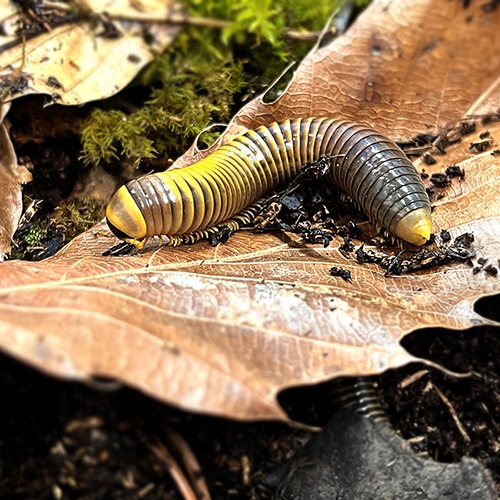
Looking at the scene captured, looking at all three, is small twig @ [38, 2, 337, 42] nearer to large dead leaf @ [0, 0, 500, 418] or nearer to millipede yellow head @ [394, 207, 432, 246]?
large dead leaf @ [0, 0, 500, 418]

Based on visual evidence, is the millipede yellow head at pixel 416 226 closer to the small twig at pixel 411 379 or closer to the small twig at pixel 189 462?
the small twig at pixel 411 379

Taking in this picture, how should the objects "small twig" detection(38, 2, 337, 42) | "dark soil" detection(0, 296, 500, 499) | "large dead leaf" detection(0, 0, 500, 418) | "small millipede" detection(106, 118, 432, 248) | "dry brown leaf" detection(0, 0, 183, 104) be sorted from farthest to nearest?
"small twig" detection(38, 2, 337, 42) → "dry brown leaf" detection(0, 0, 183, 104) → "small millipede" detection(106, 118, 432, 248) → "dark soil" detection(0, 296, 500, 499) → "large dead leaf" detection(0, 0, 500, 418)

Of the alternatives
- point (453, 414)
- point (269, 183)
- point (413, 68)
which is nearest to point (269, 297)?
point (269, 183)

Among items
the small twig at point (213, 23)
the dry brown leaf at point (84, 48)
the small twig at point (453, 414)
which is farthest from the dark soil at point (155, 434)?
the small twig at point (213, 23)

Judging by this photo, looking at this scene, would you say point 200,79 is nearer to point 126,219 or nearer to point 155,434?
point 126,219

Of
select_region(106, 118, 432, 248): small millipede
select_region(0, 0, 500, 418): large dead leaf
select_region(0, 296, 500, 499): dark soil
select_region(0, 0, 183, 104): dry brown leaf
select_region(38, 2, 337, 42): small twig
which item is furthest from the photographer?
select_region(38, 2, 337, 42): small twig

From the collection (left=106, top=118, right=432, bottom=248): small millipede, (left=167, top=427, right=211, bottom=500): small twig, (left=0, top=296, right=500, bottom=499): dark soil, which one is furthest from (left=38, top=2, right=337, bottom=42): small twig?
(left=167, top=427, right=211, bottom=500): small twig

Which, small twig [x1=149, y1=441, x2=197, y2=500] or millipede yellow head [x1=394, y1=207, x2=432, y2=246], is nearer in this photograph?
small twig [x1=149, y1=441, x2=197, y2=500]

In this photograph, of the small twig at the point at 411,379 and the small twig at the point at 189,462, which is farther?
the small twig at the point at 411,379
